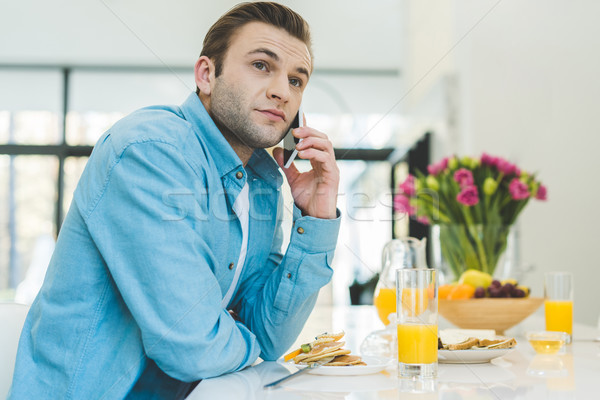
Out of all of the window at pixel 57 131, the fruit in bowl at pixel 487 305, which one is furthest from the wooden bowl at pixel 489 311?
the window at pixel 57 131

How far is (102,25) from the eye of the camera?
4.92 m

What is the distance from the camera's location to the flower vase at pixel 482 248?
1727mm

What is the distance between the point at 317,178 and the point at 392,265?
0.29 metres

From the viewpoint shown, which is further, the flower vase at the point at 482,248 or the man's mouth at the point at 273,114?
the flower vase at the point at 482,248

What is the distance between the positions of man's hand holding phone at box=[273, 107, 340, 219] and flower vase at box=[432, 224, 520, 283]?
Result: 29.3 inches

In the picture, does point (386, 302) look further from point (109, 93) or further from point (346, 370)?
point (109, 93)

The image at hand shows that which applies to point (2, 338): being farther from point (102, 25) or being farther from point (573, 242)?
point (102, 25)

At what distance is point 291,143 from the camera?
1.20 meters

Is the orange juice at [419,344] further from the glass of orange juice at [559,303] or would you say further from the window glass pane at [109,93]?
the window glass pane at [109,93]

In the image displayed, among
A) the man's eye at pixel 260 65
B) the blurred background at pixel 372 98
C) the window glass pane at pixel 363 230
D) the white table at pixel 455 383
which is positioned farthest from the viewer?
the window glass pane at pixel 363 230

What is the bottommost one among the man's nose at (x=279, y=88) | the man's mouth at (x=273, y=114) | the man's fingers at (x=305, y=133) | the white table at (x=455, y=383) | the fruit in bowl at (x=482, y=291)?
the white table at (x=455, y=383)

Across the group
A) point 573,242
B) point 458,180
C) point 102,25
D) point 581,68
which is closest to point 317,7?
point 102,25

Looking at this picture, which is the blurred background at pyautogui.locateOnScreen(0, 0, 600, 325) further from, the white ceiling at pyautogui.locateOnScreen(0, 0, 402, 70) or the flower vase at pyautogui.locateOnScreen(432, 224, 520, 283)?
the flower vase at pyautogui.locateOnScreen(432, 224, 520, 283)

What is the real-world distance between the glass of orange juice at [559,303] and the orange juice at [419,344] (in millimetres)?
562
